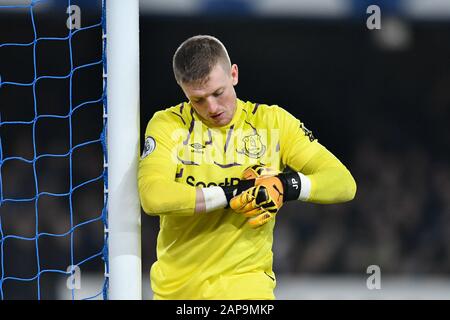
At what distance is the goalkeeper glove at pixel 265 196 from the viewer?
7.55ft

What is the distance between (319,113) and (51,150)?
1903 millimetres

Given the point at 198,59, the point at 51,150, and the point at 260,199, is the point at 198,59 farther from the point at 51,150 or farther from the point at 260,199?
the point at 51,150

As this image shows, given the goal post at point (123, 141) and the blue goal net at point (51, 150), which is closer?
the goal post at point (123, 141)

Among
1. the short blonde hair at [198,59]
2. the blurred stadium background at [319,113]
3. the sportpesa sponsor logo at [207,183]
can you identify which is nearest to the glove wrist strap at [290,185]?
the sportpesa sponsor logo at [207,183]

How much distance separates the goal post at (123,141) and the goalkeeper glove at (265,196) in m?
0.42

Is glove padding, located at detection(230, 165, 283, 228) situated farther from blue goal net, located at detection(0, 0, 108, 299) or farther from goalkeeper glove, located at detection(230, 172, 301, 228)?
blue goal net, located at detection(0, 0, 108, 299)

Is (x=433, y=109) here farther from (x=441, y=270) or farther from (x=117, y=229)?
(x=117, y=229)

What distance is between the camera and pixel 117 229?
260 cm

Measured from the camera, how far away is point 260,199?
2.30 meters

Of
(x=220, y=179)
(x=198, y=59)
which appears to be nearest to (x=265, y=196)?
(x=220, y=179)

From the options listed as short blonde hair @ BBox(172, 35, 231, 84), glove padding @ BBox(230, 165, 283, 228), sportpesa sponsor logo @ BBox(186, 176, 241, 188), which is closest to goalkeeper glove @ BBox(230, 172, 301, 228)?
glove padding @ BBox(230, 165, 283, 228)

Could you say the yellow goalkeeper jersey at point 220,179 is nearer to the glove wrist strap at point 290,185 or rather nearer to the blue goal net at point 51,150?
the glove wrist strap at point 290,185

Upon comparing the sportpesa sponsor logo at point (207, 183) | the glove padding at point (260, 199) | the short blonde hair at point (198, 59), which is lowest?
the glove padding at point (260, 199)
